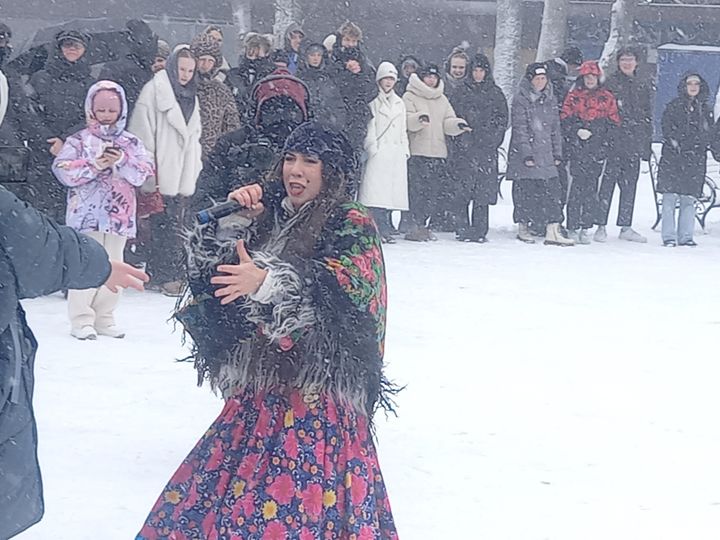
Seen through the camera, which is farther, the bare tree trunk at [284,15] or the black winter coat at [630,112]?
the bare tree trunk at [284,15]

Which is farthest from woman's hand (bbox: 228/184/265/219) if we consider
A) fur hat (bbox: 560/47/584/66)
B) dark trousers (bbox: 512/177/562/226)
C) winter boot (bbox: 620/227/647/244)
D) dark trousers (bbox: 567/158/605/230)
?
fur hat (bbox: 560/47/584/66)

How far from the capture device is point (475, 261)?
10625mm

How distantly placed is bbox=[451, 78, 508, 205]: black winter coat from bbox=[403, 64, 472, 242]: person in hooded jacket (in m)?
0.10

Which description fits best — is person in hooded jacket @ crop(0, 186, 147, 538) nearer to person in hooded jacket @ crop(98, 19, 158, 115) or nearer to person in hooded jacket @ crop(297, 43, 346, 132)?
person in hooded jacket @ crop(98, 19, 158, 115)

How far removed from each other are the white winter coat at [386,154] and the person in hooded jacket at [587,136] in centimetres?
174

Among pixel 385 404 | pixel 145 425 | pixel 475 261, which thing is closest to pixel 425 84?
pixel 475 261

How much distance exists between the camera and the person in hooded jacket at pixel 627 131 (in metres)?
11.8

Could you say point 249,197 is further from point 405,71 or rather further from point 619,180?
point 405,71

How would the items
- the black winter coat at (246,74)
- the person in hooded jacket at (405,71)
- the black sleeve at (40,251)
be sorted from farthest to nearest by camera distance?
the person in hooded jacket at (405,71) < the black winter coat at (246,74) < the black sleeve at (40,251)

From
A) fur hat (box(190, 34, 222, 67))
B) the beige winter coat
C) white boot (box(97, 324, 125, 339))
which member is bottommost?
white boot (box(97, 324, 125, 339))

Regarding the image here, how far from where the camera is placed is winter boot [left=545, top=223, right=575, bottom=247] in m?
11.8

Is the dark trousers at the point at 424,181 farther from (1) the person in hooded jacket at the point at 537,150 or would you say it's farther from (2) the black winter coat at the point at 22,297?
(2) the black winter coat at the point at 22,297

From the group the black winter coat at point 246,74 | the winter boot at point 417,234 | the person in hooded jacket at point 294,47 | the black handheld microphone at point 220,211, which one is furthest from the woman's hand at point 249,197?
the winter boot at point 417,234

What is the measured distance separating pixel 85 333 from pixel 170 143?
1.67 m
